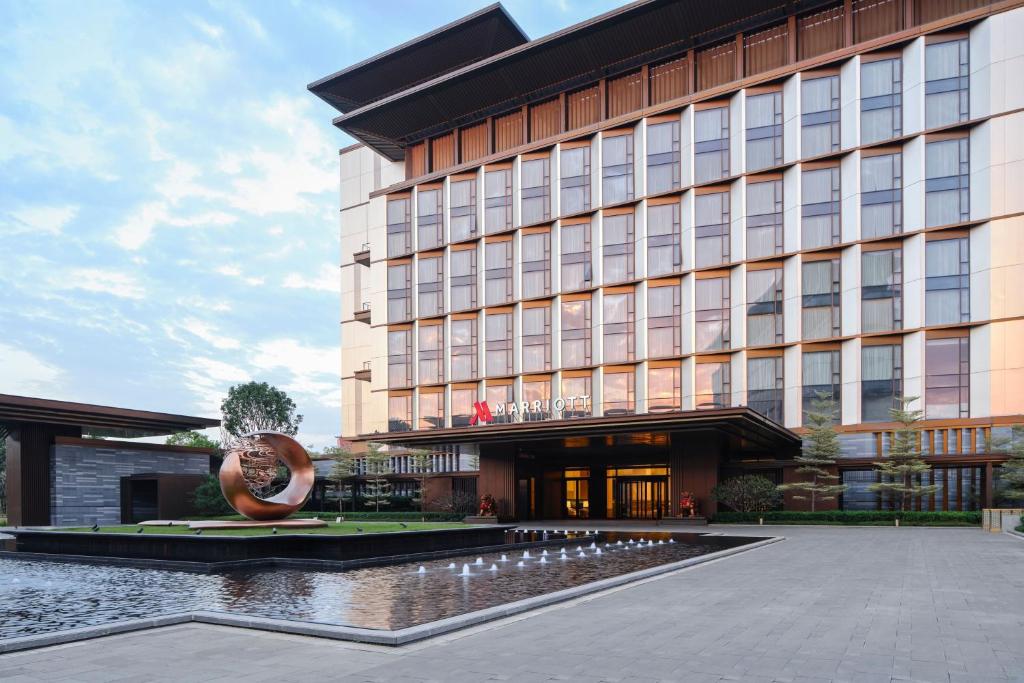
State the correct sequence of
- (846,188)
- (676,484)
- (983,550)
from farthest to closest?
(846,188), (676,484), (983,550)

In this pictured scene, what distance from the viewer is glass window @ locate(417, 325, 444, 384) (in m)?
59.6

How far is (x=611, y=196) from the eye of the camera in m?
52.1

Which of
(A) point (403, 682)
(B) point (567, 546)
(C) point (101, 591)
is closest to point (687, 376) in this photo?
(B) point (567, 546)

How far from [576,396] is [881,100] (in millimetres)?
24870

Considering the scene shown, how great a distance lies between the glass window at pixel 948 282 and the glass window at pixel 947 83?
6611 mm

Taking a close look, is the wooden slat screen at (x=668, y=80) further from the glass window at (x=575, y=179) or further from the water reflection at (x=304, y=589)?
the water reflection at (x=304, y=589)

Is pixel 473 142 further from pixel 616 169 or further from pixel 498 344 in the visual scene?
pixel 498 344

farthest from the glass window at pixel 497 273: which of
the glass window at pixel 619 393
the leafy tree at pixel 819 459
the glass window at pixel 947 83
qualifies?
the glass window at pixel 947 83

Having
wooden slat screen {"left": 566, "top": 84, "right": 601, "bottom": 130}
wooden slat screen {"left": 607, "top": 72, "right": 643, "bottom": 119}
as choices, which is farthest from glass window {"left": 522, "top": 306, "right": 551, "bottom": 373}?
wooden slat screen {"left": 607, "top": 72, "right": 643, "bottom": 119}

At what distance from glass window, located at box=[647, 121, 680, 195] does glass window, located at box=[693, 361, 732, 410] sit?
11422 millimetres

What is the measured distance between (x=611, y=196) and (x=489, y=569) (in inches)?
1437

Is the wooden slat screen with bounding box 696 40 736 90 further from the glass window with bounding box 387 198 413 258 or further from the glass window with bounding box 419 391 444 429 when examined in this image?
the glass window with bounding box 419 391 444 429

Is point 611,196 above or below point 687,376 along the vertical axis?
above

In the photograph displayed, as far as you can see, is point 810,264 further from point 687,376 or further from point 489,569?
point 489,569
